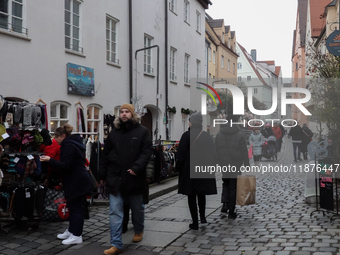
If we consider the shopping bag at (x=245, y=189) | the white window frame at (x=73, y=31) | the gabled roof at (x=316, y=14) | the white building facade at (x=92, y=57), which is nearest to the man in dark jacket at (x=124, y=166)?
the shopping bag at (x=245, y=189)

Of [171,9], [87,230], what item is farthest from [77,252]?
[171,9]

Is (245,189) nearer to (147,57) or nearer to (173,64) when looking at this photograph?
(147,57)

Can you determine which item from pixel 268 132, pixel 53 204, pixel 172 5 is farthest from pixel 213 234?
pixel 172 5

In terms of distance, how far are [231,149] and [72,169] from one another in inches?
116

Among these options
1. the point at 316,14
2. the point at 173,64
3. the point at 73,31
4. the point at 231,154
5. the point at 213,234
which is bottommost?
the point at 213,234

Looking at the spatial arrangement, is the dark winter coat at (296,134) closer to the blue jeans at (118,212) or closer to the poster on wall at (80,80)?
the poster on wall at (80,80)

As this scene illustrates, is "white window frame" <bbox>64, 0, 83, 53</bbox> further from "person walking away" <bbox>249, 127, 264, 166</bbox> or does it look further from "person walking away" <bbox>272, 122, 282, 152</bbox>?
"person walking away" <bbox>272, 122, 282, 152</bbox>

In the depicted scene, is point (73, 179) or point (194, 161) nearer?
point (73, 179)

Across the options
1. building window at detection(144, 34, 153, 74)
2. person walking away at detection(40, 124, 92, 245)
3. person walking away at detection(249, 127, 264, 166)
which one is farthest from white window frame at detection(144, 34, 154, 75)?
person walking away at detection(40, 124, 92, 245)

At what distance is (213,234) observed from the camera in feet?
21.1

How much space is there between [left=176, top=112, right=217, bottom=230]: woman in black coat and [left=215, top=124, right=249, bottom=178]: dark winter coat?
826mm

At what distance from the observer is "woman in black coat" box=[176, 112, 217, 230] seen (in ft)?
21.8

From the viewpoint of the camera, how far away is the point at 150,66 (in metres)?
18.7

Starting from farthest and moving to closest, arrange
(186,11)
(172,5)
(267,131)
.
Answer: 1. (186,11)
2. (172,5)
3. (267,131)
